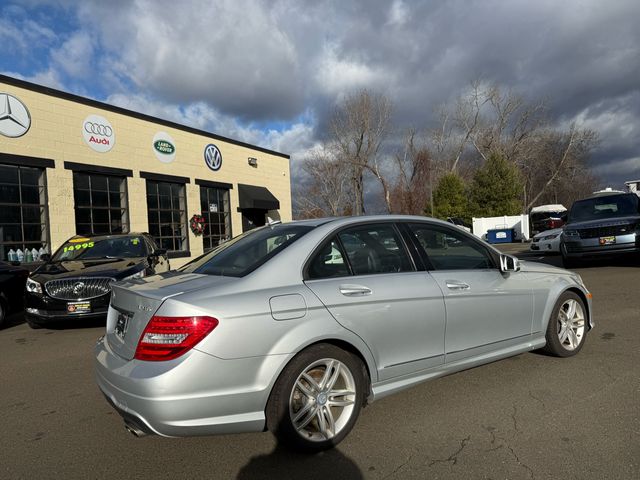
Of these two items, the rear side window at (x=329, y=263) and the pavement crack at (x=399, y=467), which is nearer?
the pavement crack at (x=399, y=467)

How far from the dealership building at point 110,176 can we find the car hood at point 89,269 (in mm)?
5934

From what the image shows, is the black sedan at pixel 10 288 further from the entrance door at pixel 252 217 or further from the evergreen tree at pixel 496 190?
the evergreen tree at pixel 496 190

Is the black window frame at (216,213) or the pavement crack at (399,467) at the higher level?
the black window frame at (216,213)

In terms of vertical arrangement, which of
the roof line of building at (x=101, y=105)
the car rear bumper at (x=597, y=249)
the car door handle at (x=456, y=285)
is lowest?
the car rear bumper at (x=597, y=249)

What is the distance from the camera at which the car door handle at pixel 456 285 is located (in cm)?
359

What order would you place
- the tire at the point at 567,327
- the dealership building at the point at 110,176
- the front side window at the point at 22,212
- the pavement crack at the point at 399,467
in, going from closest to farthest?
the pavement crack at the point at 399,467 → the tire at the point at 567,327 → the front side window at the point at 22,212 → the dealership building at the point at 110,176

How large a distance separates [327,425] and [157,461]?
44.7 inches

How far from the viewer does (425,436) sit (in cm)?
313

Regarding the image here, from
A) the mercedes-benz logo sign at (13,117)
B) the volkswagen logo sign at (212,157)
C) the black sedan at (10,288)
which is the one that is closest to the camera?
the black sedan at (10,288)

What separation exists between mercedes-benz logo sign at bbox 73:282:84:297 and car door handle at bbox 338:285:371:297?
539 cm

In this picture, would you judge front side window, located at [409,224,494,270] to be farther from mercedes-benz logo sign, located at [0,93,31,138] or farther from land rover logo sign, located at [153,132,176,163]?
land rover logo sign, located at [153,132,176,163]

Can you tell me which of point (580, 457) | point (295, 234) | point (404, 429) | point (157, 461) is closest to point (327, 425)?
point (404, 429)

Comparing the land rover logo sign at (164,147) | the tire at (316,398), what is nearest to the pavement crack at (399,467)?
the tire at (316,398)

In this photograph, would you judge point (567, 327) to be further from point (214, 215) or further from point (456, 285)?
point (214, 215)
